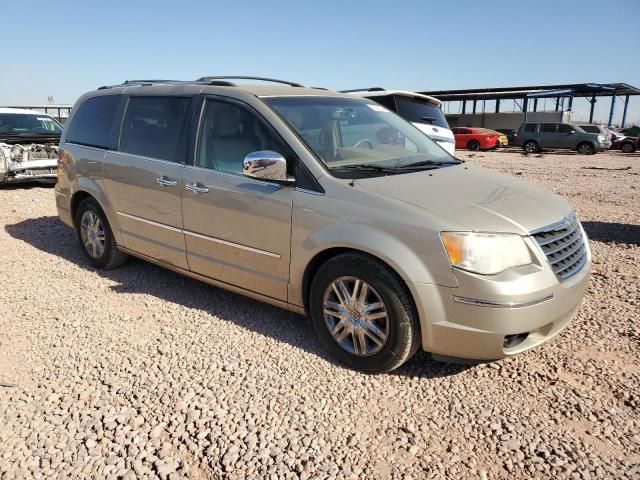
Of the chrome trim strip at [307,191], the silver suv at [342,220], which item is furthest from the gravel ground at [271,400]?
the chrome trim strip at [307,191]

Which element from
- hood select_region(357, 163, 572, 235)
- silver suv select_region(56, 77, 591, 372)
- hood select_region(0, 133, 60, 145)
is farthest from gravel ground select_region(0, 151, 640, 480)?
hood select_region(0, 133, 60, 145)

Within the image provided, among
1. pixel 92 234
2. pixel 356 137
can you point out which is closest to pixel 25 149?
pixel 92 234

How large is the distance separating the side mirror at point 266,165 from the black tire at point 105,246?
236cm

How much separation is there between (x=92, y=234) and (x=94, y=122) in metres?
1.15

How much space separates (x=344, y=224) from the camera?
317cm

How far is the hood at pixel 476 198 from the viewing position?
2.95 meters

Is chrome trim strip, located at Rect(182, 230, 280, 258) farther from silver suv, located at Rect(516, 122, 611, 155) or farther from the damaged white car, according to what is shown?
silver suv, located at Rect(516, 122, 611, 155)

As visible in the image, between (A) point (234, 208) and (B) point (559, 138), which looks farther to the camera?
(B) point (559, 138)

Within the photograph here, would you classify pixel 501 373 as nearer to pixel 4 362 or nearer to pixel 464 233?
pixel 464 233

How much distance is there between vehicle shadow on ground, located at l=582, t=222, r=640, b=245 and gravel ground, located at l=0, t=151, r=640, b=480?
6.53 feet

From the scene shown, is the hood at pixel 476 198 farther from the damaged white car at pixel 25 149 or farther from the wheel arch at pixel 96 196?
the damaged white car at pixel 25 149

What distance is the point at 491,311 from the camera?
2.80 m

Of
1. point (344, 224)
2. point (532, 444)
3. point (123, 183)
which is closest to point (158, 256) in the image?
point (123, 183)

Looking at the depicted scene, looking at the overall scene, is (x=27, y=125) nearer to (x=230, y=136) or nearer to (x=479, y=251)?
(x=230, y=136)
